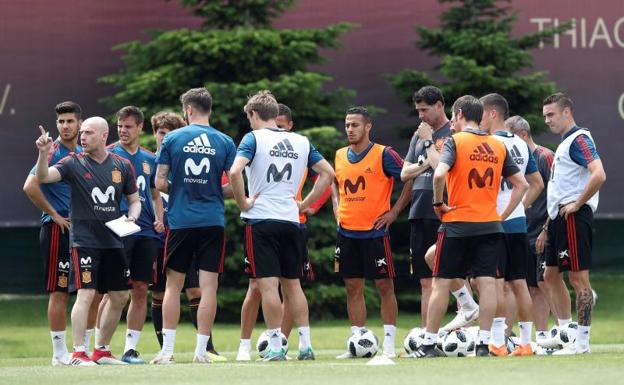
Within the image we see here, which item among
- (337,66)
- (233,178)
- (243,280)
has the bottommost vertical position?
(243,280)

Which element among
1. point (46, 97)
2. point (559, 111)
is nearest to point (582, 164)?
point (559, 111)

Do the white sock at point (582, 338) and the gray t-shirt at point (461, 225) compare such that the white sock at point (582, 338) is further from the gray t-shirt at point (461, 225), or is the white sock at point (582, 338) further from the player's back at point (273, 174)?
the player's back at point (273, 174)

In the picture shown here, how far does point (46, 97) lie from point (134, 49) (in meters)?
1.67

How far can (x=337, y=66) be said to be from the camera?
23.1m

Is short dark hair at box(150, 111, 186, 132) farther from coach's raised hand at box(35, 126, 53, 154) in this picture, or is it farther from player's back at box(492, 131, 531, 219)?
player's back at box(492, 131, 531, 219)

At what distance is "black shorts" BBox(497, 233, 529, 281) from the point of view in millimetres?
13117

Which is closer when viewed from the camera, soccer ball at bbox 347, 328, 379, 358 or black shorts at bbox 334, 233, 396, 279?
soccer ball at bbox 347, 328, 379, 358

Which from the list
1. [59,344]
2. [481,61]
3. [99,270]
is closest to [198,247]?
[99,270]

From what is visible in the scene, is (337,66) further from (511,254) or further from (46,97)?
(511,254)

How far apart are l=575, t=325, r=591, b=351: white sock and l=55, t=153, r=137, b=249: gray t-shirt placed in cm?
439

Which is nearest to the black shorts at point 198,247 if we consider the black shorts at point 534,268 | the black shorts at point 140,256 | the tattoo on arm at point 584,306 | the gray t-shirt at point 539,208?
the black shorts at point 140,256

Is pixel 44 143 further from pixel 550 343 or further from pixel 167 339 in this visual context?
pixel 550 343

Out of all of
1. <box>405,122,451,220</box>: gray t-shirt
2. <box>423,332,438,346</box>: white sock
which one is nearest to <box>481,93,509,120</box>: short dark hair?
<box>405,122,451,220</box>: gray t-shirt

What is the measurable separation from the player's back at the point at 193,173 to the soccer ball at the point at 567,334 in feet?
12.1
